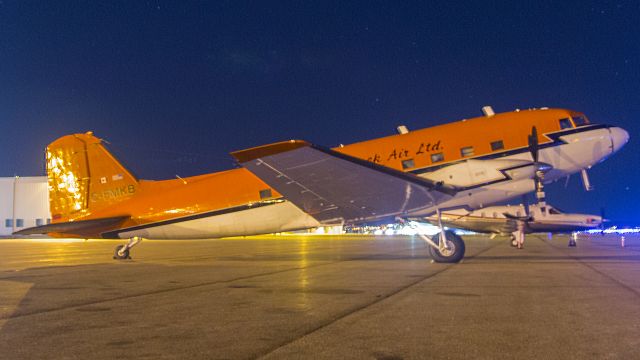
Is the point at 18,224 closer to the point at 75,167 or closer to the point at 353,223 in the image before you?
the point at 75,167

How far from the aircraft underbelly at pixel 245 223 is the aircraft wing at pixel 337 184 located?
0.70 metres

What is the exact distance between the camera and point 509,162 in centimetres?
1906

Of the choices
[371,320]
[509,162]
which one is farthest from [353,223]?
[371,320]

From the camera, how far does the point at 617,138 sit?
1964 centimetres

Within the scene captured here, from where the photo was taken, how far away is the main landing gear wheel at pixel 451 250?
1936 cm

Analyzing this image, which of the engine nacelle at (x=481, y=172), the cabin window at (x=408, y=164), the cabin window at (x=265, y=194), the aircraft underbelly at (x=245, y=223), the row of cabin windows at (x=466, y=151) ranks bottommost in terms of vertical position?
the aircraft underbelly at (x=245, y=223)

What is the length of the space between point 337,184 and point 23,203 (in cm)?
9273

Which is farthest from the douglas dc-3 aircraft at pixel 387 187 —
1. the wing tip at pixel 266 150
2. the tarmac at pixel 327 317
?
the tarmac at pixel 327 317

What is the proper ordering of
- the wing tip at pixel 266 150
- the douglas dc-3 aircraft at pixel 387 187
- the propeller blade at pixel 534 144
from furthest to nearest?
the propeller blade at pixel 534 144 < the douglas dc-3 aircraft at pixel 387 187 < the wing tip at pixel 266 150

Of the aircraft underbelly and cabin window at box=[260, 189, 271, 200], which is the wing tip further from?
the aircraft underbelly

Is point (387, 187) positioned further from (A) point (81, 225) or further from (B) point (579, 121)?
(A) point (81, 225)

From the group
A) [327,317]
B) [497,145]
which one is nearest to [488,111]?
[497,145]

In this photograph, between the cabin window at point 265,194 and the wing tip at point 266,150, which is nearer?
the wing tip at point 266,150

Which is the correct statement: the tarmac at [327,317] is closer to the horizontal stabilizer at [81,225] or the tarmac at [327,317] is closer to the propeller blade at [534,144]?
the propeller blade at [534,144]
